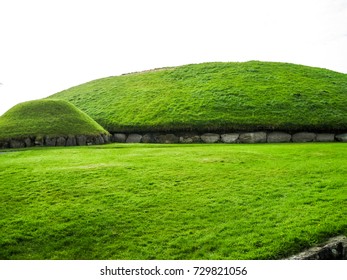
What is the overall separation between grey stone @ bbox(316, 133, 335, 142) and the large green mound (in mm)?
385

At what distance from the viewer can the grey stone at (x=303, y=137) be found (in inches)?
992

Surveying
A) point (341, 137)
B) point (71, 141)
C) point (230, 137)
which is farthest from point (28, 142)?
point (341, 137)

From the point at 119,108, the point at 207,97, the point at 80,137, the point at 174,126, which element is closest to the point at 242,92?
the point at 207,97

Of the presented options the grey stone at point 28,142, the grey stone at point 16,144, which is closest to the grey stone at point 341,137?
the grey stone at point 28,142

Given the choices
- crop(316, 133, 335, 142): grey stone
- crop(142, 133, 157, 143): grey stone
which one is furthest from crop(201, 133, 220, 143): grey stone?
crop(316, 133, 335, 142): grey stone

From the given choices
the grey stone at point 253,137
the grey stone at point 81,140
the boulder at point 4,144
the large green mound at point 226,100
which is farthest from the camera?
the large green mound at point 226,100

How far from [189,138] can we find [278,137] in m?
6.83

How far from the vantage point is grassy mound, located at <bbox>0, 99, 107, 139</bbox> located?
2178 cm

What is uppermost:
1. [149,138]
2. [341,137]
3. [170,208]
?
[149,138]

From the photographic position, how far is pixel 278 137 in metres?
25.3

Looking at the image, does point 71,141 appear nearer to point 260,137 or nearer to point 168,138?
point 168,138

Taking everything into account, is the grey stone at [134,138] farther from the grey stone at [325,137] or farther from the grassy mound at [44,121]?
the grey stone at [325,137]

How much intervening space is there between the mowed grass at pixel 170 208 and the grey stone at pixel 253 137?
11.0 metres

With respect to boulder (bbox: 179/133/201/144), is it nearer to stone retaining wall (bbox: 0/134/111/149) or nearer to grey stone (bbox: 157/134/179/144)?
grey stone (bbox: 157/134/179/144)
